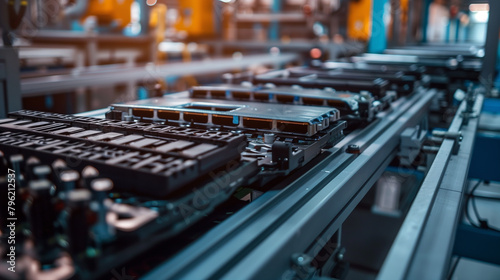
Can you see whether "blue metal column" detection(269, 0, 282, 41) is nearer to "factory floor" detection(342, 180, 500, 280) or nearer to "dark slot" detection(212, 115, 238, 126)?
"factory floor" detection(342, 180, 500, 280)

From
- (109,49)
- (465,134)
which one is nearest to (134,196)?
(465,134)

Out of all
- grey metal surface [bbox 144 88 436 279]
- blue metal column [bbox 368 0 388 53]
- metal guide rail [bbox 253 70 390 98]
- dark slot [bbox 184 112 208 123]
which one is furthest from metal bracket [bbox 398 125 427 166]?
blue metal column [bbox 368 0 388 53]

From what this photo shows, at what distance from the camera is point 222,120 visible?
113 cm

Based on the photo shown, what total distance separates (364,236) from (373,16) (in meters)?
1.99

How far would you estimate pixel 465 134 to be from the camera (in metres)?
1.54

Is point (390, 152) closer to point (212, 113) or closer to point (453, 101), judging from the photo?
point (212, 113)

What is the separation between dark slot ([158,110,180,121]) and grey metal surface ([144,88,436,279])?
39 cm

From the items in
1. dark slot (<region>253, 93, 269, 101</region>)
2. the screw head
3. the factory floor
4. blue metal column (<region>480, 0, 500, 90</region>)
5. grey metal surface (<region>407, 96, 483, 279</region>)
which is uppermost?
blue metal column (<region>480, 0, 500, 90</region>)

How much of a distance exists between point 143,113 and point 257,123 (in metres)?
0.32

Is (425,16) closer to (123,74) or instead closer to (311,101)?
(123,74)

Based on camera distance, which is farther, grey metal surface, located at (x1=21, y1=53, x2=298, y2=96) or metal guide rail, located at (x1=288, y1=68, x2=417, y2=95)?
grey metal surface, located at (x1=21, y1=53, x2=298, y2=96)

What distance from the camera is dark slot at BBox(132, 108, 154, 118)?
3.86 ft

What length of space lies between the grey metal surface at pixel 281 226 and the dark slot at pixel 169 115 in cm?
39

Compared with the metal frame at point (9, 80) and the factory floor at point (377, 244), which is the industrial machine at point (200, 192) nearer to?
the metal frame at point (9, 80)
